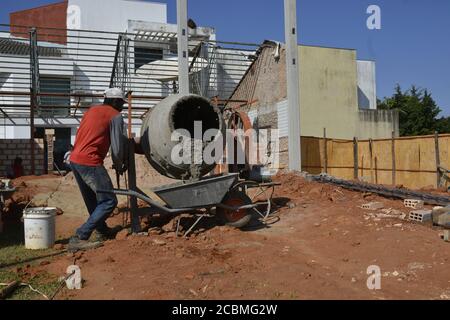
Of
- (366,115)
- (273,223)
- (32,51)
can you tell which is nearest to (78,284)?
(273,223)

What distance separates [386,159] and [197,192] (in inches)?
455

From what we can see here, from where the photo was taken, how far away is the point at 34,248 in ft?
19.6

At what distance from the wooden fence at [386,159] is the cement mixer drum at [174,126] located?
9.44m

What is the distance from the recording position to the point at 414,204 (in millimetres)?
7938

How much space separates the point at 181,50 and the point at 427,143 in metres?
8.63

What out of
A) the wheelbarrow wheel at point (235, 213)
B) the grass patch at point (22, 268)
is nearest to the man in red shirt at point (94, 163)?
the grass patch at point (22, 268)

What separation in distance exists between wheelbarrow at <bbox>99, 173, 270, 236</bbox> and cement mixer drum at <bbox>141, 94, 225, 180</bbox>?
0.94 ft

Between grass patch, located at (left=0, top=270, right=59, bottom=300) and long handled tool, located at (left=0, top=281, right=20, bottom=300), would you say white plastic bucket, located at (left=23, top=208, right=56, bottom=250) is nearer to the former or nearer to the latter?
grass patch, located at (left=0, top=270, right=59, bottom=300)

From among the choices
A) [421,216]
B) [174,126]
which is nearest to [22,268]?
[174,126]

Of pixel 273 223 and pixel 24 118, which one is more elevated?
pixel 24 118

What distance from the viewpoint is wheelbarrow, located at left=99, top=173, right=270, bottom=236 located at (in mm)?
6211
